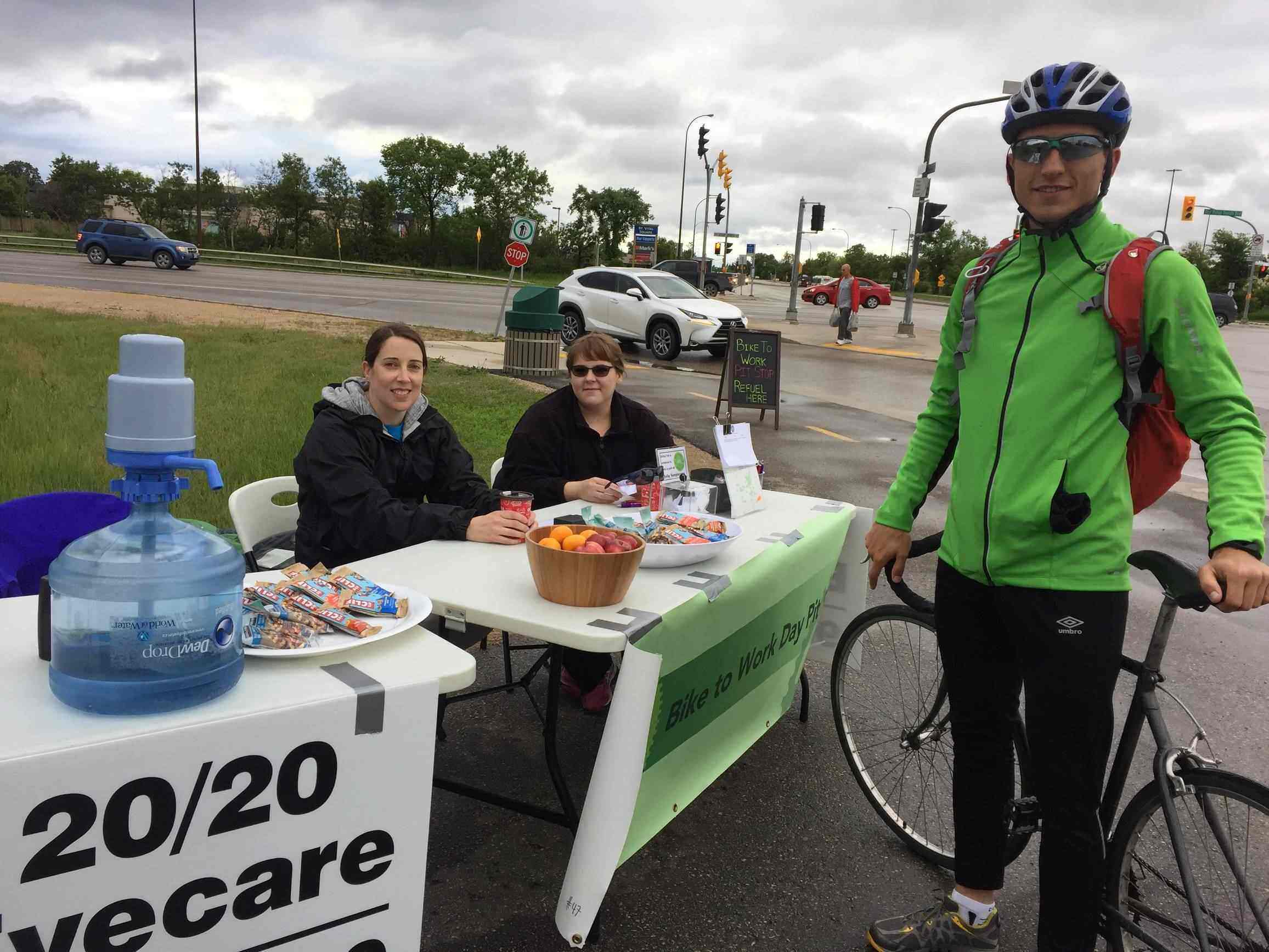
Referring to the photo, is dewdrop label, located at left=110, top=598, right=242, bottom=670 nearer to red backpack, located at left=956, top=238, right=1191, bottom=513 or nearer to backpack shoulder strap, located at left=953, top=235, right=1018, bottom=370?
backpack shoulder strap, located at left=953, top=235, right=1018, bottom=370

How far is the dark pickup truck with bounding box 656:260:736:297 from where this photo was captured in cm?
3581

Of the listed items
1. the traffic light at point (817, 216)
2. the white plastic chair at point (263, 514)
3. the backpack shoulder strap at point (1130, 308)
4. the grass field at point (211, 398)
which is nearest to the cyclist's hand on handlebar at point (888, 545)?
the backpack shoulder strap at point (1130, 308)

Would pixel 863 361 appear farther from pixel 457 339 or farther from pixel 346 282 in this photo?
pixel 346 282

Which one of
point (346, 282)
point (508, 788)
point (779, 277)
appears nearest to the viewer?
point (508, 788)

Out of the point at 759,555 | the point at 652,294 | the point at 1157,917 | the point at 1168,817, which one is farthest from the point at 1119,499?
the point at 652,294

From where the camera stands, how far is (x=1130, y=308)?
195 centimetres

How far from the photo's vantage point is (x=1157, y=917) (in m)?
2.26

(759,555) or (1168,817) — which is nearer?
(1168,817)

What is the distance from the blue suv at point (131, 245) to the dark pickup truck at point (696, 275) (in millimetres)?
16308

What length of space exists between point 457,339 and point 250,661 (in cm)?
1641

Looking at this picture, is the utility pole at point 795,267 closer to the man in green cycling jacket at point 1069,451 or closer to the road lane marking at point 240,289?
the road lane marking at point 240,289

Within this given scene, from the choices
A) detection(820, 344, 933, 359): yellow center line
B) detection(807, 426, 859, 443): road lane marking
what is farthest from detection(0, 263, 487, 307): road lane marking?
detection(807, 426, 859, 443): road lane marking

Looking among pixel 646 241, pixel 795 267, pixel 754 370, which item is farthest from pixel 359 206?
pixel 754 370

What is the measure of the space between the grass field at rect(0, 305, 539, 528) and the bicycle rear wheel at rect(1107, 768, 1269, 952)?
10.9ft
